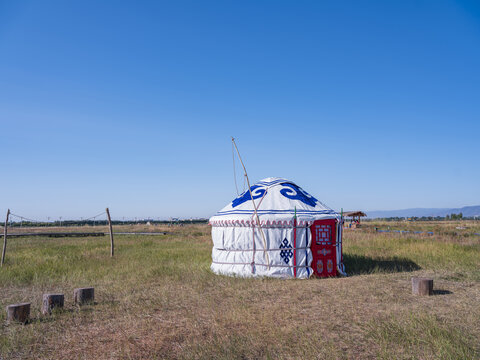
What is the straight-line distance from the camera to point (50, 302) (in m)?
6.93

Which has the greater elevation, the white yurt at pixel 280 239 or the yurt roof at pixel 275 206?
the yurt roof at pixel 275 206

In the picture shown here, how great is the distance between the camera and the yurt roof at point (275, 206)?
10242 millimetres

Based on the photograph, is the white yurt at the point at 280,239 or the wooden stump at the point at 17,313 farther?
the white yurt at the point at 280,239

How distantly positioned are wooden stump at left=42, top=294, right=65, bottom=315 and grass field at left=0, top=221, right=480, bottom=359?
0.18 m

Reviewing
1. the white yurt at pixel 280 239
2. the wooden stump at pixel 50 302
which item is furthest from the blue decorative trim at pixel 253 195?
the wooden stump at pixel 50 302

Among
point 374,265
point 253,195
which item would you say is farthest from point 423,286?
point 253,195

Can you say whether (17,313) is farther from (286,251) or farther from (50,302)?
(286,251)

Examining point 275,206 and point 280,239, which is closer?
point 280,239

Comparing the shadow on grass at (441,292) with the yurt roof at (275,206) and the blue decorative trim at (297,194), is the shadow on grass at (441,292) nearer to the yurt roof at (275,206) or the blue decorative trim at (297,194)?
the yurt roof at (275,206)

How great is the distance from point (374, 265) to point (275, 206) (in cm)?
430

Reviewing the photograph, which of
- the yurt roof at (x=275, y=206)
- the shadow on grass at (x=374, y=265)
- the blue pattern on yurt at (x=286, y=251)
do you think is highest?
the yurt roof at (x=275, y=206)

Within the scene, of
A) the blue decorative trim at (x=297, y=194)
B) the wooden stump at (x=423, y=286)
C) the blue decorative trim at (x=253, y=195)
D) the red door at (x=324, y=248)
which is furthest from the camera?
the blue decorative trim at (x=253, y=195)

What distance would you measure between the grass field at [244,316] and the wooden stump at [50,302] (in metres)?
0.18

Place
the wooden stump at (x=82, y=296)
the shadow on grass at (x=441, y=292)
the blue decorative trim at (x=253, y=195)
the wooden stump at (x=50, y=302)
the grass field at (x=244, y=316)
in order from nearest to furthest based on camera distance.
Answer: the grass field at (x=244, y=316) < the wooden stump at (x=50, y=302) < the wooden stump at (x=82, y=296) < the shadow on grass at (x=441, y=292) < the blue decorative trim at (x=253, y=195)
